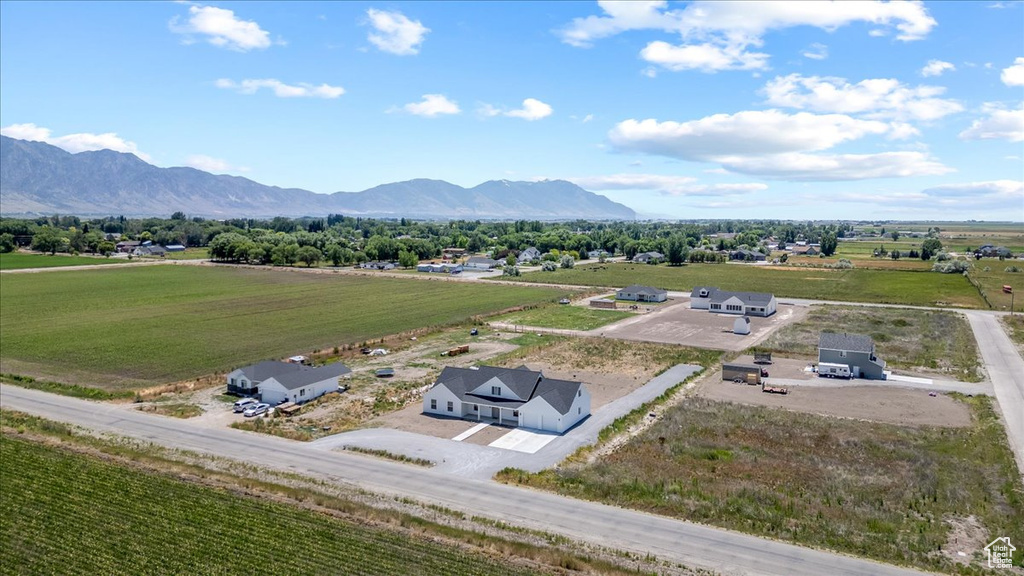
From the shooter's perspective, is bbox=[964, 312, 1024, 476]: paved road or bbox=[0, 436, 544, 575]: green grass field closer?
bbox=[0, 436, 544, 575]: green grass field

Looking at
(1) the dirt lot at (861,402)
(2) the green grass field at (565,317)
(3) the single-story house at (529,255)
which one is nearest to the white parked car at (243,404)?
(1) the dirt lot at (861,402)

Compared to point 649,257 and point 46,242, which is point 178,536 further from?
point 46,242

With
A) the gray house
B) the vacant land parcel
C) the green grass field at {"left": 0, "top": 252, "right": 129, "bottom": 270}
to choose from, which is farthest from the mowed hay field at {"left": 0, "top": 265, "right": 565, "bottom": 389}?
the gray house

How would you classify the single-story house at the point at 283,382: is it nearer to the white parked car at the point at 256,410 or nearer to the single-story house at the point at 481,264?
the white parked car at the point at 256,410

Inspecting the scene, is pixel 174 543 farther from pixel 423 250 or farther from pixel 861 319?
pixel 423 250

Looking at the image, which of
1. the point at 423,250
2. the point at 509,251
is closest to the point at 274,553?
the point at 423,250

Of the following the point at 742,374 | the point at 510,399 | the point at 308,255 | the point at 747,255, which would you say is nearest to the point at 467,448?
the point at 510,399

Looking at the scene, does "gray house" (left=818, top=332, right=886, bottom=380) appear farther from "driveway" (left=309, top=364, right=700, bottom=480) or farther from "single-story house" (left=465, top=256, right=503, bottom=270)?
"single-story house" (left=465, top=256, right=503, bottom=270)
